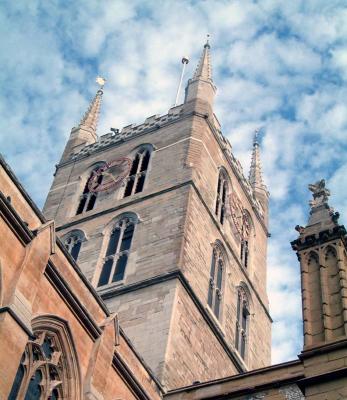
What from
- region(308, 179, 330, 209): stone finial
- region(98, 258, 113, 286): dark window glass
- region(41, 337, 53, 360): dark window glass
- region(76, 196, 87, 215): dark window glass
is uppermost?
region(76, 196, 87, 215): dark window glass

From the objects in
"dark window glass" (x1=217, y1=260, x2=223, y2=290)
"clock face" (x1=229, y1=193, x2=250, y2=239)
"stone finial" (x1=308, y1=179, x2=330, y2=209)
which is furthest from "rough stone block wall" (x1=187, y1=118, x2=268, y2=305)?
"stone finial" (x1=308, y1=179, x2=330, y2=209)

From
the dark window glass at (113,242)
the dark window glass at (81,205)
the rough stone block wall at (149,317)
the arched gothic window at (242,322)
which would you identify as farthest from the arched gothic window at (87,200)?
the rough stone block wall at (149,317)

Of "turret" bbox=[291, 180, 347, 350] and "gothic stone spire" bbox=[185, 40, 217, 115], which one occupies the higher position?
"gothic stone spire" bbox=[185, 40, 217, 115]

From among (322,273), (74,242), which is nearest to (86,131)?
(74,242)

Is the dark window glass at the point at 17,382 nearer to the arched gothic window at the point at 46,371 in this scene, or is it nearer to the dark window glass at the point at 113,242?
the arched gothic window at the point at 46,371

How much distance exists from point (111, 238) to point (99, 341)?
41.7ft

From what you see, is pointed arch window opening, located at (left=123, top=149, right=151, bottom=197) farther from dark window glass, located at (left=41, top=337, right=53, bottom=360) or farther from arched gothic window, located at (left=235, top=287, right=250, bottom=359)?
dark window glass, located at (left=41, top=337, right=53, bottom=360)

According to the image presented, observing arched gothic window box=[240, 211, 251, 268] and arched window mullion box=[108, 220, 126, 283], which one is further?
arched gothic window box=[240, 211, 251, 268]

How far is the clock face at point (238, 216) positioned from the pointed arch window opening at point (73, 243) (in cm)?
687

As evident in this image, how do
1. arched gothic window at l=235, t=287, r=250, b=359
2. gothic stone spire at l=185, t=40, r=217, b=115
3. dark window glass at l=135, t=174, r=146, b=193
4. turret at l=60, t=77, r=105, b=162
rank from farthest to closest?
turret at l=60, t=77, r=105, b=162, gothic stone spire at l=185, t=40, r=217, b=115, dark window glass at l=135, t=174, r=146, b=193, arched gothic window at l=235, t=287, r=250, b=359

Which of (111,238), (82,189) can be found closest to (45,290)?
(111,238)

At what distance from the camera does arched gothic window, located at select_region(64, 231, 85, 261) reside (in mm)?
30392

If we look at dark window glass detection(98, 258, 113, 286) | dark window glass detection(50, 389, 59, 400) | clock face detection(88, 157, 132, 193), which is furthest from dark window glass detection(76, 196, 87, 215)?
dark window glass detection(50, 389, 59, 400)

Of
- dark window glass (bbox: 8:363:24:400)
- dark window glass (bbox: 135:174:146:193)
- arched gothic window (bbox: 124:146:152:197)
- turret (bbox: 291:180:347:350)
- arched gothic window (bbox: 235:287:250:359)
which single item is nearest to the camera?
turret (bbox: 291:180:347:350)
